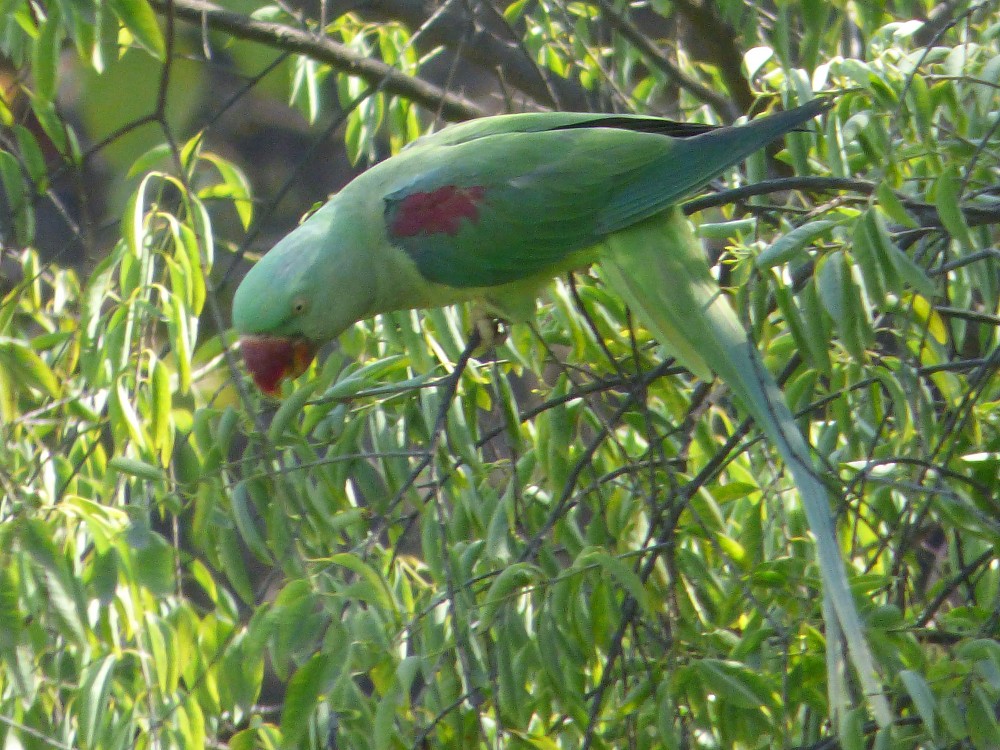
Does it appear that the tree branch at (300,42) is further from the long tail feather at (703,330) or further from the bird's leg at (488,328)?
the long tail feather at (703,330)

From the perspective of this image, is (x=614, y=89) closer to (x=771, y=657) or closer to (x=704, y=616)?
(x=704, y=616)

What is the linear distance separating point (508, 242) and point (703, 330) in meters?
0.34

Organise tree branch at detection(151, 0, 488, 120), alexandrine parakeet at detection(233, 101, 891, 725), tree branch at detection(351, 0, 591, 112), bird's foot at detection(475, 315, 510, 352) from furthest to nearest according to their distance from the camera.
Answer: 1. tree branch at detection(351, 0, 591, 112)
2. tree branch at detection(151, 0, 488, 120)
3. bird's foot at detection(475, 315, 510, 352)
4. alexandrine parakeet at detection(233, 101, 891, 725)

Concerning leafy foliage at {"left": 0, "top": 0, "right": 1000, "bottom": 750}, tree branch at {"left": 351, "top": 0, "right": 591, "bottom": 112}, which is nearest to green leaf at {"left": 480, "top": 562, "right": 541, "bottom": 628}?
leafy foliage at {"left": 0, "top": 0, "right": 1000, "bottom": 750}

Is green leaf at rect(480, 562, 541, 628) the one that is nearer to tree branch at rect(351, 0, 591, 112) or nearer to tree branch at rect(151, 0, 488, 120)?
tree branch at rect(151, 0, 488, 120)

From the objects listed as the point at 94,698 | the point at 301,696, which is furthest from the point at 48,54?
the point at 301,696

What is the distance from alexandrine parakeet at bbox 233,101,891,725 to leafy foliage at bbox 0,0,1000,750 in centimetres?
6

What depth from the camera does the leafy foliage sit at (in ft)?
4.29

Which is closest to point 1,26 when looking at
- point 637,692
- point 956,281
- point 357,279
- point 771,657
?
point 357,279

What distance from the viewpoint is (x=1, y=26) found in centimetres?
167

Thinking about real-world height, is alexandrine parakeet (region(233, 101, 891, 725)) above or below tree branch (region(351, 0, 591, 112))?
below

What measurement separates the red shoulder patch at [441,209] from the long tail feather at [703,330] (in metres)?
0.23

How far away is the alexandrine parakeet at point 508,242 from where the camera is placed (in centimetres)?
175

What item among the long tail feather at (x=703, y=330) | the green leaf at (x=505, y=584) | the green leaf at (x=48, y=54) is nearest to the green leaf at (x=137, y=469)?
the green leaf at (x=505, y=584)
